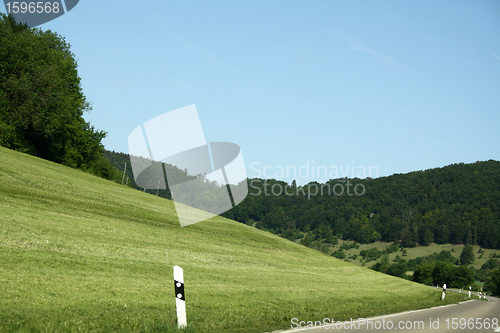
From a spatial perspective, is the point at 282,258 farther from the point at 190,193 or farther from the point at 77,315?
the point at 77,315

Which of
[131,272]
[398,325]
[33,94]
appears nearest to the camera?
[398,325]

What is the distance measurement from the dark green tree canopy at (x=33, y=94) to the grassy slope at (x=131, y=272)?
15.0m

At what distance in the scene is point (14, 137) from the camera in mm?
46969

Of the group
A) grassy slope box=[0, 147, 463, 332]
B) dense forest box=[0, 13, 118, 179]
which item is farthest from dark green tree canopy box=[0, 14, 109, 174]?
grassy slope box=[0, 147, 463, 332]

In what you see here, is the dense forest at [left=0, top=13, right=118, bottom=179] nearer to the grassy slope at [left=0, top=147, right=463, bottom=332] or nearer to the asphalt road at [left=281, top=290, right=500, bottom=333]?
the grassy slope at [left=0, top=147, right=463, bottom=332]

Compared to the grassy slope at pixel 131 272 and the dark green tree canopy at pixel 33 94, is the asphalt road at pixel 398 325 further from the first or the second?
the dark green tree canopy at pixel 33 94

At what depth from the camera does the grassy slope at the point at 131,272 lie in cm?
983

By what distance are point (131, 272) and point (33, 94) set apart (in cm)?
3885

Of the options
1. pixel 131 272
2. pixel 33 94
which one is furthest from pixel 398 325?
pixel 33 94

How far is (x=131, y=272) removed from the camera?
15742 mm

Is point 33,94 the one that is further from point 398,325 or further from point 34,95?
point 398,325

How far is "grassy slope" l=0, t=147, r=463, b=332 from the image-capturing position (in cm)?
983

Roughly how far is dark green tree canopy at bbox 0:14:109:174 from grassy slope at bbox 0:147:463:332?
1503 cm

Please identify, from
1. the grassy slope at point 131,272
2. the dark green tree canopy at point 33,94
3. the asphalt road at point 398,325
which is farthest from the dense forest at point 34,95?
the asphalt road at point 398,325
